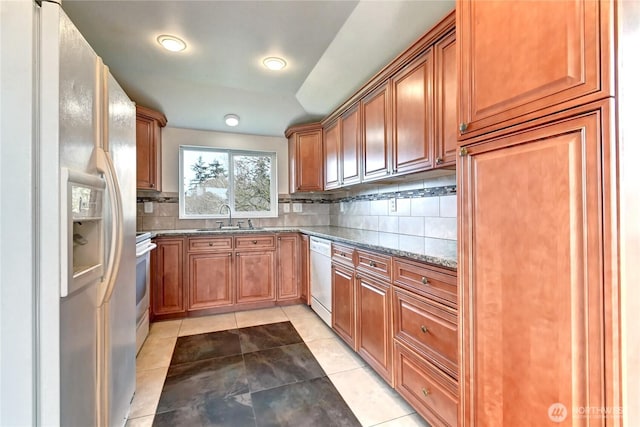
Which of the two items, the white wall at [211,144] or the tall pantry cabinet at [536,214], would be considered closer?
the tall pantry cabinet at [536,214]

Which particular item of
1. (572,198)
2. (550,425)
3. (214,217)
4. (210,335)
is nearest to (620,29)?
(572,198)

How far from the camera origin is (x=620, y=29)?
61 cm

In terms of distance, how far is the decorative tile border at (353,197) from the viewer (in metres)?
2.04

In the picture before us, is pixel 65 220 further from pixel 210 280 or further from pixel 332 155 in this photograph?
pixel 332 155

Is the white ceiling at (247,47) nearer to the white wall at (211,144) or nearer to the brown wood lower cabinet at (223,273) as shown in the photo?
the white wall at (211,144)

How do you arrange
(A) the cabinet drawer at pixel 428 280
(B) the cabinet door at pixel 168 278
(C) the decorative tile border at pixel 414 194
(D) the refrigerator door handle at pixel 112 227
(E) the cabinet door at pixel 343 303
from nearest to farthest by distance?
1. (D) the refrigerator door handle at pixel 112 227
2. (A) the cabinet drawer at pixel 428 280
3. (C) the decorative tile border at pixel 414 194
4. (E) the cabinet door at pixel 343 303
5. (B) the cabinet door at pixel 168 278

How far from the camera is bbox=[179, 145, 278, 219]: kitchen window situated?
346 cm

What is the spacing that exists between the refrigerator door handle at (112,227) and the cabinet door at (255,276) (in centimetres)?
200

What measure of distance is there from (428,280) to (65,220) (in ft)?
4.69

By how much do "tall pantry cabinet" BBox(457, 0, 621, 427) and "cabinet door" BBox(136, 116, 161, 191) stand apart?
9.86 feet

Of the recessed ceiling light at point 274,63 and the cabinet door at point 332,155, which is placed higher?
the recessed ceiling light at point 274,63

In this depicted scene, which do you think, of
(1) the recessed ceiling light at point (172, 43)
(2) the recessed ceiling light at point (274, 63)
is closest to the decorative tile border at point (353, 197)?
(2) the recessed ceiling light at point (274, 63)

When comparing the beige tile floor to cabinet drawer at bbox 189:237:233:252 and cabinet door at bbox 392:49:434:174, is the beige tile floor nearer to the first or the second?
cabinet drawer at bbox 189:237:233:252
